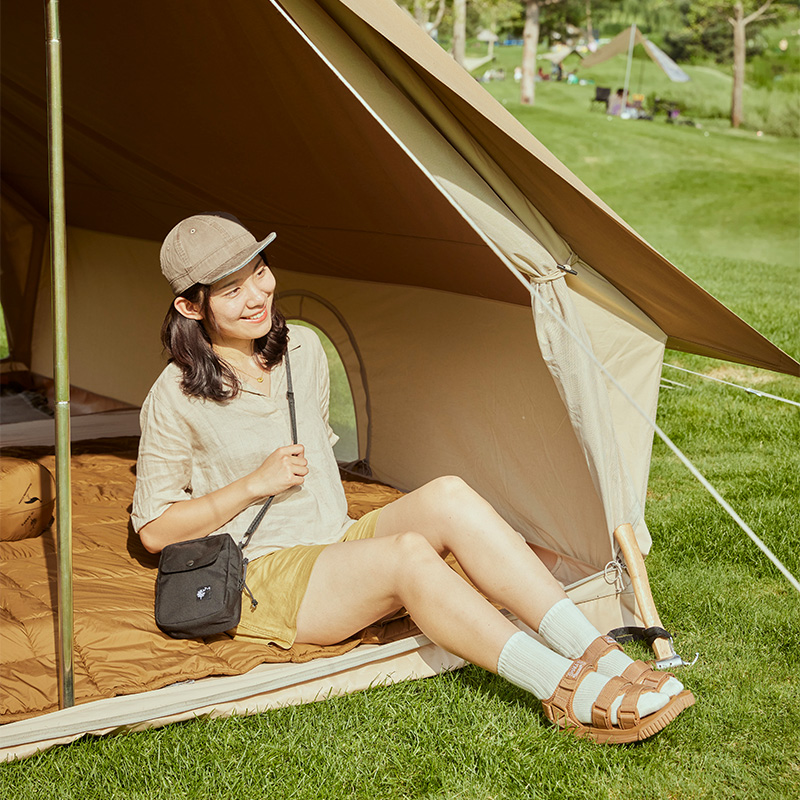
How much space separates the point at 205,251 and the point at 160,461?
544 millimetres

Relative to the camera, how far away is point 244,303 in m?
2.47

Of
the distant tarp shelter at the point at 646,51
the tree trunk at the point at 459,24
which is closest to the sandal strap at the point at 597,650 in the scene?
the tree trunk at the point at 459,24

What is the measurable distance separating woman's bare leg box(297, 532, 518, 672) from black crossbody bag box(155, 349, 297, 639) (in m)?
0.19

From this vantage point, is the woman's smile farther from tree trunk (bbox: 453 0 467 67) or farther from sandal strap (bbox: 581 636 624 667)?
tree trunk (bbox: 453 0 467 67)

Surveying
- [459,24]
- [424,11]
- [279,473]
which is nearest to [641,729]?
[279,473]

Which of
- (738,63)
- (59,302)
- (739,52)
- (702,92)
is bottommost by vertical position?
(59,302)

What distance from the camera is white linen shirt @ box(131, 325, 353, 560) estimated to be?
7.87ft

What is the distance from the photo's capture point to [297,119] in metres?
2.87

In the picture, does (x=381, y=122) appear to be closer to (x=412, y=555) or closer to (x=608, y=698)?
(x=412, y=555)

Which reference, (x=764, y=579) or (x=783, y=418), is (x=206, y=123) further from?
(x=783, y=418)

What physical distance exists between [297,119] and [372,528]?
1.27m

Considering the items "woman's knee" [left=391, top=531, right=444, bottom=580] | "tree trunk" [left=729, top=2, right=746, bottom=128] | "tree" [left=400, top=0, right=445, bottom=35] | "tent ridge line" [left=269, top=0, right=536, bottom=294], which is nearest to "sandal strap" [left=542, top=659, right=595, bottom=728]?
"woman's knee" [left=391, top=531, right=444, bottom=580]

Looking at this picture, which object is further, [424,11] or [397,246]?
[424,11]

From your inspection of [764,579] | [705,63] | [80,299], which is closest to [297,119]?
[764,579]
